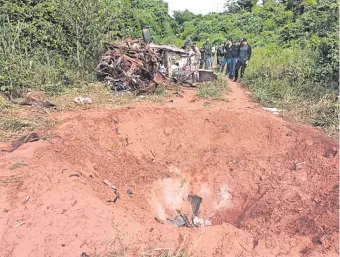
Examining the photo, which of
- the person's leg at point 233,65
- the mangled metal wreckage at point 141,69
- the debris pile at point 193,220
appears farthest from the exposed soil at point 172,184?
the person's leg at point 233,65

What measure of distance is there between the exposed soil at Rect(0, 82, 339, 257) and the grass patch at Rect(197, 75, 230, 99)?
1.75 feet

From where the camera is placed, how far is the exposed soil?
2506 millimetres

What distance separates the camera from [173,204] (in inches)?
171

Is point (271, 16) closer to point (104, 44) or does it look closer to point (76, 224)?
point (104, 44)

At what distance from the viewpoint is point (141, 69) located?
7.04 meters

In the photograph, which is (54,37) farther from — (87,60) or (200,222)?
(200,222)

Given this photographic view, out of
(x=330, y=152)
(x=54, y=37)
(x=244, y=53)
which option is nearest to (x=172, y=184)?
(x=330, y=152)

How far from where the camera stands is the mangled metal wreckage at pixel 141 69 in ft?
22.4

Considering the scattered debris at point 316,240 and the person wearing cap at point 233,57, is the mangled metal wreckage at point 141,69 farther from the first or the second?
the scattered debris at point 316,240

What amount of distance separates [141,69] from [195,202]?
12.5ft

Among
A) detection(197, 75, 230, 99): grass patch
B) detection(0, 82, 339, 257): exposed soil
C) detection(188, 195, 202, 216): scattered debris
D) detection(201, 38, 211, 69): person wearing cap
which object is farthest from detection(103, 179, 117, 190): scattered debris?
detection(201, 38, 211, 69): person wearing cap

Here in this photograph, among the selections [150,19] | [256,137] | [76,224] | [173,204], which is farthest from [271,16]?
[76,224]

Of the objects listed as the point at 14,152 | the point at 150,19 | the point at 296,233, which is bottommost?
the point at 296,233

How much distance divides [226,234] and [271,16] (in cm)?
2267
